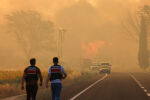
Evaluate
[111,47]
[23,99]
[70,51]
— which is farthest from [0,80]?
[111,47]

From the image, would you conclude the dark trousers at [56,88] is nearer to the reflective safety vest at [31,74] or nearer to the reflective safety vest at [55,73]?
the reflective safety vest at [55,73]

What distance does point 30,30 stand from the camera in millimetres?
94062

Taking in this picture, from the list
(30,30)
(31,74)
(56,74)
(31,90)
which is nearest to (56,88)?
(56,74)

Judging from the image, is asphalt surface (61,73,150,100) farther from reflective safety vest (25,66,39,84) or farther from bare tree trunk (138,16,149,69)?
bare tree trunk (138,16,149,69)

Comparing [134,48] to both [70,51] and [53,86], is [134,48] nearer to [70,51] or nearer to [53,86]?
[70,51]

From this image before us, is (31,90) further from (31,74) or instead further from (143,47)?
(143,47)

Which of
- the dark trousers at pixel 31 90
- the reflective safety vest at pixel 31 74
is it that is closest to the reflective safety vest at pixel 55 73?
the reflective safety vest at pixel 31 74

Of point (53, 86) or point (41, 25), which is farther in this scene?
point (41, 25)

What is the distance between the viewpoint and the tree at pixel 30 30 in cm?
9188

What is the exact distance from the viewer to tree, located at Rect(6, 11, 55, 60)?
301ft

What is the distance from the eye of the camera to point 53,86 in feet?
44.4

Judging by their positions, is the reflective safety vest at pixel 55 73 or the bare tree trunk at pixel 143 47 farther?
the bare tree trunk at pixel 143 47

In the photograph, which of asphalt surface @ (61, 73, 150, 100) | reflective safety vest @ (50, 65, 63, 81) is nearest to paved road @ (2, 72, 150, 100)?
asphalt surface @ (61, 73, 150, 100)

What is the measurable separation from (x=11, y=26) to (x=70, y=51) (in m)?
85.7
